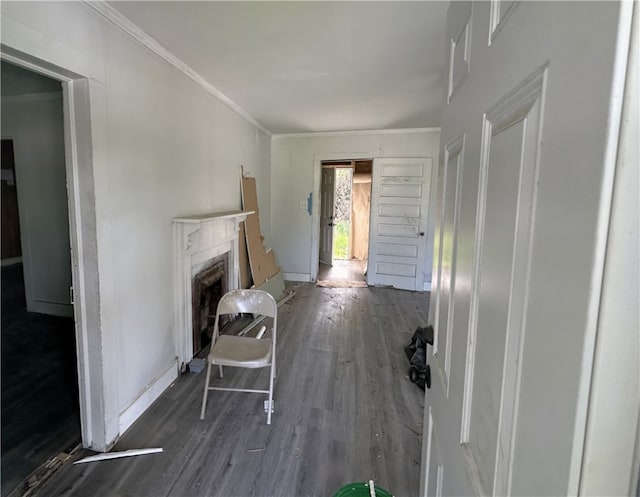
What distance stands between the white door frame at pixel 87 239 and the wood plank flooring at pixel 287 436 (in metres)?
0.26

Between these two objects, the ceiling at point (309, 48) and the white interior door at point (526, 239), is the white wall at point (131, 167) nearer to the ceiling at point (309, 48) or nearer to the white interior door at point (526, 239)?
the ceiling at point (309, 48)

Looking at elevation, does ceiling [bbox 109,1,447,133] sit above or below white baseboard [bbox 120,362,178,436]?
above

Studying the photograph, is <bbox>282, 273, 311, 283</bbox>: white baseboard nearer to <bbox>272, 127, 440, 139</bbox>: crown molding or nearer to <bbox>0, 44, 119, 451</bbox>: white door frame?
<bbox>272, 127, 440, 139</bbox>: crown molding

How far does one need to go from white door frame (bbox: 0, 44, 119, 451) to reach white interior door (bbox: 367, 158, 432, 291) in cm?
399

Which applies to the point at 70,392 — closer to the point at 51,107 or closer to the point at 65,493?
the point at 65,493

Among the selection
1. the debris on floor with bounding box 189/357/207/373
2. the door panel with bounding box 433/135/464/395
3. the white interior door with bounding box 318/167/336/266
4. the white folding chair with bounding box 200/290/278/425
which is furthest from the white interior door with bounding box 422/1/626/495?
the white interior door with bounding box 318/167/336/266

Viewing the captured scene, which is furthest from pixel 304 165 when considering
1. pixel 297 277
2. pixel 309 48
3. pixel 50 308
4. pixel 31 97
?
pixel 50 308

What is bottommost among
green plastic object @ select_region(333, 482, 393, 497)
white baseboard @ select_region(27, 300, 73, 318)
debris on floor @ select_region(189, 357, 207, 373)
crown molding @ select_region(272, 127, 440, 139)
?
debris on floor @ select_region(189, 357, 207, 373)

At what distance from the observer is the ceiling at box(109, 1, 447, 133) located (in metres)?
1.80

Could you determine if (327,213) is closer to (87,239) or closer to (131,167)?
(131,167)

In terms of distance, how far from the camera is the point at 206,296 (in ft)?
10.2

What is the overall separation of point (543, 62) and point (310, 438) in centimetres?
213

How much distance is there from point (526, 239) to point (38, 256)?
4.93 metres

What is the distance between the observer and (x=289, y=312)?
413cm
